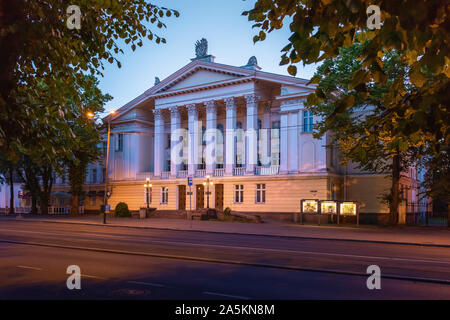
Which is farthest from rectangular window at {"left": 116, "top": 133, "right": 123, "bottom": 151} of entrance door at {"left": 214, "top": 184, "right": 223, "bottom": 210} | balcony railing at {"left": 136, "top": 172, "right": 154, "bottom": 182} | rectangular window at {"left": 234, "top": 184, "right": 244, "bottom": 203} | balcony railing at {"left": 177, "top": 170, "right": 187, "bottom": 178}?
rectangular window at {"left": 234, "top": 184, "right": 244, "bottom": 203}

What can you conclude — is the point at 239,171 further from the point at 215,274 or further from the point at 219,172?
the point at 215,274

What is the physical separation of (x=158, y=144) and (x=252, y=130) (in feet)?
43.3

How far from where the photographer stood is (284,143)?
45.0 m

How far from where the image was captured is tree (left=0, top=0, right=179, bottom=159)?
684cm

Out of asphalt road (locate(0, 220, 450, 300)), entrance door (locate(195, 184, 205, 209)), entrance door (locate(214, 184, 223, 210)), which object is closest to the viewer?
asphalt road (locate(0, 220, 450, 300))

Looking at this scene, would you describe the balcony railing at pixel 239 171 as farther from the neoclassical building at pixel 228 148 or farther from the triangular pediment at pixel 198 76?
the triangular pediment at pixel 198 76

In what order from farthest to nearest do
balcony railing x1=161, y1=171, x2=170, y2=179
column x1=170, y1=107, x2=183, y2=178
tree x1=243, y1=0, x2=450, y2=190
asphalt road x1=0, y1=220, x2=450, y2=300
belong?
balcony railing x1=161, y1=171, x2=170, y2=179, column x1=170, y1=107, x2=183, y2=178, asphalt road x1=0, y1=220, x2=450, y2=300, tree x1=243, y1=0, x2=450, y2=190

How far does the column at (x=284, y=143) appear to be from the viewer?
4453cm

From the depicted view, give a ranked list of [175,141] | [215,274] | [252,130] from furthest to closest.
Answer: [175,141] < [252,130] < [215,274]

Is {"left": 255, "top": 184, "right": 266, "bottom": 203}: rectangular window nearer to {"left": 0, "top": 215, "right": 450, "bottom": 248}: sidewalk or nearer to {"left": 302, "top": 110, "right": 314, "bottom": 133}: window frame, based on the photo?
{"left": 302, "top": 110, "right": 314, "bottom": 133}: window frame

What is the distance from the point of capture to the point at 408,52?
519 cm

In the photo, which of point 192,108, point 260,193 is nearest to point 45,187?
point 192,108

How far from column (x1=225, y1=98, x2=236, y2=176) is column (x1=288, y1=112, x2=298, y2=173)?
623cm

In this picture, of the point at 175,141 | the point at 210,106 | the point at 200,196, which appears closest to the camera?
the point at 210,106
